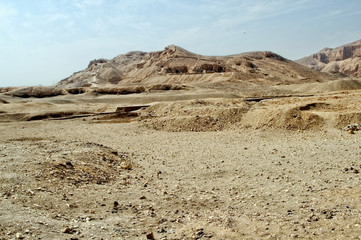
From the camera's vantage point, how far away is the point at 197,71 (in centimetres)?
6172

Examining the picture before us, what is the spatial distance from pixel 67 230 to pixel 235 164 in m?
5.47

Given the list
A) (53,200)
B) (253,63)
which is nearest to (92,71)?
(253,63)

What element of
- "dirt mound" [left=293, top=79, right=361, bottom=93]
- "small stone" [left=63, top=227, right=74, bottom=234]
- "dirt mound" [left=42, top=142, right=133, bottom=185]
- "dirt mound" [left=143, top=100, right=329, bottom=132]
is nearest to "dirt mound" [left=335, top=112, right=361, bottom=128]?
"dirt mound" [left=143, top=100, right=329, bottom=132]

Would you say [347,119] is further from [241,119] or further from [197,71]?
[197,71]

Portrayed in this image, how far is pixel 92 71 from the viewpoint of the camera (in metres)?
82.8

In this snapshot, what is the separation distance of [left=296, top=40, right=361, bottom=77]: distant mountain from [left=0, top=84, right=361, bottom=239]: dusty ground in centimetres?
8247

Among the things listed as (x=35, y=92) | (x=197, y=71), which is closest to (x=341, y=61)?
(x=197, y=71)

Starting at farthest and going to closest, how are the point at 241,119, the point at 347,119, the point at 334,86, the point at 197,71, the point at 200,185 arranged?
the point at 197,71 → the point at 334,86 → the point at 241,119 → the point at 347,119 → the point at 200,185

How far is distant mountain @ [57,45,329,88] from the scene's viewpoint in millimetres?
56156

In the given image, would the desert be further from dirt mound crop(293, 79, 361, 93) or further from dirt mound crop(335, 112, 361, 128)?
dirt mound crop(293, 79, 361, 93)

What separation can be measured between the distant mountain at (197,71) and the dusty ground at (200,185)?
39901 millimetres

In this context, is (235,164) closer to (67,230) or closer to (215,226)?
(215,226)

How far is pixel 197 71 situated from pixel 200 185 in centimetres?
5572

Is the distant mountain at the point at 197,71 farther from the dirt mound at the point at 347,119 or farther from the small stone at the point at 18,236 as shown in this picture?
the small stone at the point at 18,236
